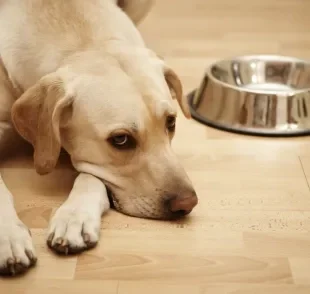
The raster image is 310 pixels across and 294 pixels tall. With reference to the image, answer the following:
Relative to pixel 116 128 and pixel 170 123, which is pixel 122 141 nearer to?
pixel 116 128

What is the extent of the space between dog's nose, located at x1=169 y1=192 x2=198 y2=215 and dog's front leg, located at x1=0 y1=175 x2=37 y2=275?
403mm

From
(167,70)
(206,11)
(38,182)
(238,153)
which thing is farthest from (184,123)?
(206,11)

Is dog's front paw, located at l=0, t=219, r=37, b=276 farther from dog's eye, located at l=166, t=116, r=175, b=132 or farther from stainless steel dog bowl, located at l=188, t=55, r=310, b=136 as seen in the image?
stainless steel dog bowl, located at l=188, t=55, r=310, b=136

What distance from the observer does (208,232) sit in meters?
1.76

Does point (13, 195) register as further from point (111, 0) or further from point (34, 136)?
point (111, 0)

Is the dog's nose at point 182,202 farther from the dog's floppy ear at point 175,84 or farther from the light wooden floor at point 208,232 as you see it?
the dog's floppy ear at point 175,84

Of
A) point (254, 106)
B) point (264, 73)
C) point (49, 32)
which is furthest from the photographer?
point (264, 73)

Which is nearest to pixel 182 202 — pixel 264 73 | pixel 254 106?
pixel 254 106

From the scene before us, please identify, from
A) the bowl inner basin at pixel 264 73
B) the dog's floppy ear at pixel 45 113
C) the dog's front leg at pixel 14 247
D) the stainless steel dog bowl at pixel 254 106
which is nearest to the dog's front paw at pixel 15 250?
the dog's front leg at pixel 14 247

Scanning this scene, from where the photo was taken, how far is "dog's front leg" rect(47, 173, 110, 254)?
161 cm

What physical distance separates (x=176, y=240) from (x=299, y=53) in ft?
5.94

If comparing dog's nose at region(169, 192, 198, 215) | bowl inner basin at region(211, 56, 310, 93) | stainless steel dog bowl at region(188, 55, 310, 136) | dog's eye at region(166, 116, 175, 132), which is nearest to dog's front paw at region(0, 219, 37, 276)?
dog's nose at region(169, 192, 198, 215)

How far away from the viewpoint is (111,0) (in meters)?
2.14

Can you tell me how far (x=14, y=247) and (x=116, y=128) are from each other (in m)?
0.43
